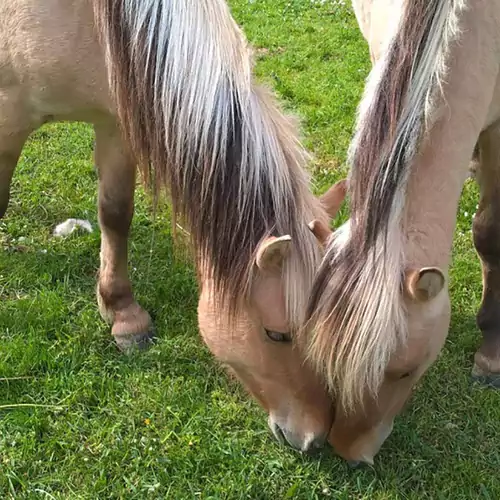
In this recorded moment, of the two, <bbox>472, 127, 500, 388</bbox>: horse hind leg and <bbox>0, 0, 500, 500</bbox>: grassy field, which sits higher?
<bbox>472, 127, 500, 388</bbox>: horse hind leg

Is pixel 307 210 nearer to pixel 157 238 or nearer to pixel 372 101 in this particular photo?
pixel 372 101

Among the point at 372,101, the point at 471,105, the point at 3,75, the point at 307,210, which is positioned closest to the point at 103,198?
the point at 3,75

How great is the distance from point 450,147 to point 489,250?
1.02 metres

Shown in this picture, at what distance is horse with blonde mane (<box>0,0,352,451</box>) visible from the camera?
1.99m

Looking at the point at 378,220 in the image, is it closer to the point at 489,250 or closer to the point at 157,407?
the point at 489,250

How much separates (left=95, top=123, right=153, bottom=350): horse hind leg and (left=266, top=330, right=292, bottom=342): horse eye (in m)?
1.12

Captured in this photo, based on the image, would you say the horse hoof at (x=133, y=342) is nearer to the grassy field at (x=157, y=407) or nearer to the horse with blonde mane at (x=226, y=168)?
the grassy field at (x=157, y=407)

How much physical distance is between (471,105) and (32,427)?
1.90 meters

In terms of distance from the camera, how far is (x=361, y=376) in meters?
1.81

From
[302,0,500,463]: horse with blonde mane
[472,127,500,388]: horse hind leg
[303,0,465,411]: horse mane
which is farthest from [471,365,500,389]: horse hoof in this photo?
[303,0,465,411]: horse mane

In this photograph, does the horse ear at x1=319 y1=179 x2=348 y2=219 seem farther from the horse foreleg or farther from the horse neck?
the horse foreleg

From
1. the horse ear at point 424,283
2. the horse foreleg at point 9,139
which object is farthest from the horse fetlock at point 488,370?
the horse foreleg at point 9,139

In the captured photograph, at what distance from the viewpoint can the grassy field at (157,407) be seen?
2408mm

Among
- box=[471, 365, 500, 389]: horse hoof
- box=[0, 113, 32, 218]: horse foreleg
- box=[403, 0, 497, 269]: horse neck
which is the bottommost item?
box=[471, 365, 500, 389]: horse hoof
